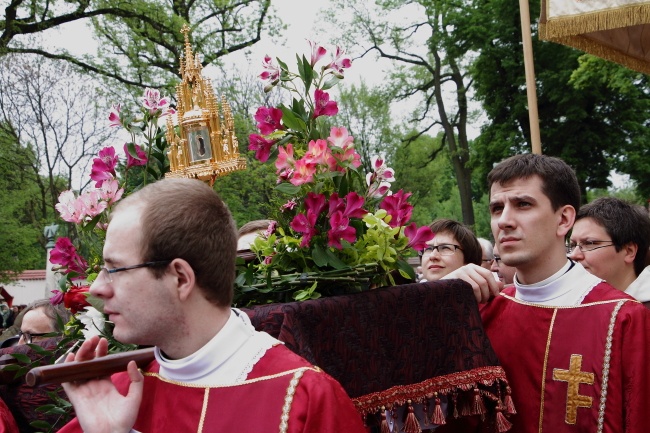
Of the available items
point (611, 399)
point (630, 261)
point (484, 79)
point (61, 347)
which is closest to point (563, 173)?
point (611, 399)

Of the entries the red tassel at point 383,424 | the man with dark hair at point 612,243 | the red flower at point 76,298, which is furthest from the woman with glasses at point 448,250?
the red flower at point 76,298

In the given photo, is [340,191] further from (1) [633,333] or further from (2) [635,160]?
(2) [635,160]

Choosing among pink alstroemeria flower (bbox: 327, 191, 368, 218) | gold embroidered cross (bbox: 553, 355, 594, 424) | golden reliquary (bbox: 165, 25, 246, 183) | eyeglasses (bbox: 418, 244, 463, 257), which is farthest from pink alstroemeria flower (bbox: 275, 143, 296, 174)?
golden reliquary (bbox: 165, 25, 246, 183)

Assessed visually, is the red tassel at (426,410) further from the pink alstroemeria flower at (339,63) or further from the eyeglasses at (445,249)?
the eyeglasses at (445,249)

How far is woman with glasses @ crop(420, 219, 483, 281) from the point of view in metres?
5.22

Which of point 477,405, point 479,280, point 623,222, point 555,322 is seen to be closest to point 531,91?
point 623,222

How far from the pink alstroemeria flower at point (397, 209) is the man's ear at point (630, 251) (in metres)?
2.03

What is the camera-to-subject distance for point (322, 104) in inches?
121

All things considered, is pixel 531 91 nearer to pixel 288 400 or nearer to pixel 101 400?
pixel 288 400

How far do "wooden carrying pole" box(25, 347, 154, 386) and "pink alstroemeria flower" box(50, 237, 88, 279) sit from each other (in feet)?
2.46

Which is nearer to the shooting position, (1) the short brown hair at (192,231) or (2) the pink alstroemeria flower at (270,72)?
(1) the short brown hair at (192,231)

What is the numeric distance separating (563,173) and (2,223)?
21.2 metres

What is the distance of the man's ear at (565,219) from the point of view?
136 inches

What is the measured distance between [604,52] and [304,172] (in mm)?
4109
